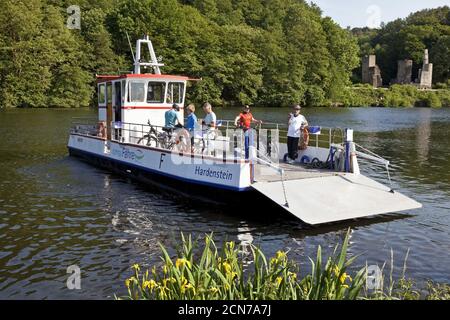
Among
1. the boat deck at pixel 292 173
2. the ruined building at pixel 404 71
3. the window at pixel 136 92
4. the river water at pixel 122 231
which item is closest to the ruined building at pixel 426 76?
the ruined building at pixel 404 71

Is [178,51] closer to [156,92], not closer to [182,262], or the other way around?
[156,92]

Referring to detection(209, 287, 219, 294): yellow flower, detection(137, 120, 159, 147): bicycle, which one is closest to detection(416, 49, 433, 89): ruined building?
detection(137, 120, 159, 147): bicycle

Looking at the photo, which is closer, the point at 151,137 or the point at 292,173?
the point at 292,173

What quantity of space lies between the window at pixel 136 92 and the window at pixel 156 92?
245 millimetres

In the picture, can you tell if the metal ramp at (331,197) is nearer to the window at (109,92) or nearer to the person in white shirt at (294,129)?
the person in white shirt at (294,129)

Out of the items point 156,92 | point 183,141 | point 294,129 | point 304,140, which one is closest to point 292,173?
point 294,129

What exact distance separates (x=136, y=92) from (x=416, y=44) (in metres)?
131

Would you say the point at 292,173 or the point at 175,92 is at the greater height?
the point at 175,92

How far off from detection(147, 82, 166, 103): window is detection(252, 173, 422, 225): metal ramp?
781cm

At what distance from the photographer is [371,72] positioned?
130 meters

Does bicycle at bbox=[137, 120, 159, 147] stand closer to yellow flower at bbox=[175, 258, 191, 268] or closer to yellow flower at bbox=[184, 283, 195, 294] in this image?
yellow flower at bbox=[175, 258, 191, 268]

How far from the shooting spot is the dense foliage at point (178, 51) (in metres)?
65.5

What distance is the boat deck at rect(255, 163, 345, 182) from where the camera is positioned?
14.1 meters

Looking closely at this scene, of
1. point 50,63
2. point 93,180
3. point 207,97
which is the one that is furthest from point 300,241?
point 207,97
